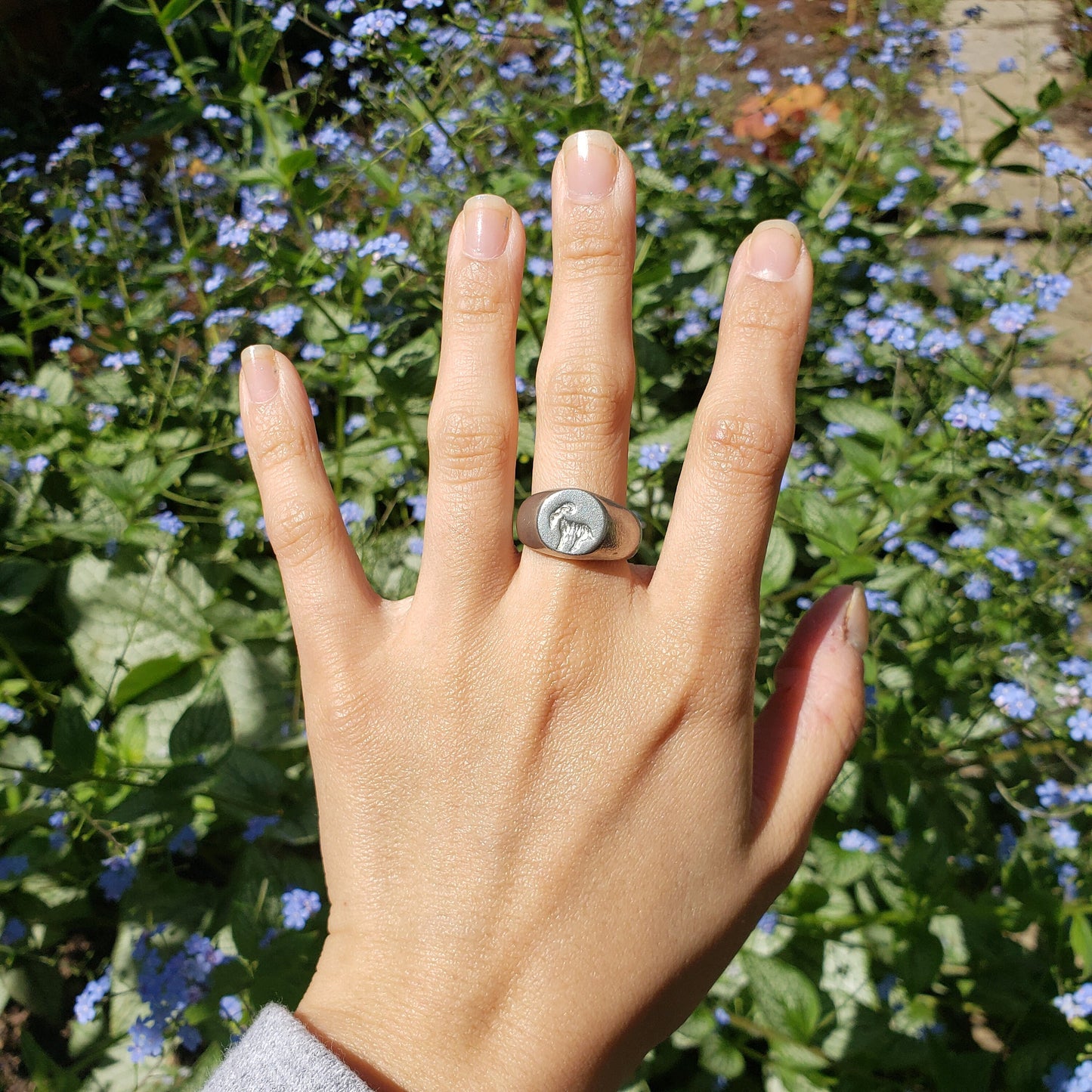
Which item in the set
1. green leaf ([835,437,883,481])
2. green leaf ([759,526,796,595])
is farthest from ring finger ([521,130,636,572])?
green leaf ([835,437,883,481])

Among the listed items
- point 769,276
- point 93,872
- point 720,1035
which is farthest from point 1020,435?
point 93,872

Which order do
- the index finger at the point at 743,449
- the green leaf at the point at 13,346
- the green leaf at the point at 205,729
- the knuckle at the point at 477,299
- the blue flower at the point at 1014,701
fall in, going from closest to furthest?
the index finger at the point at 743,449, the knuckle at the point at 477,299, the green leaf at the point at 205,729, the blue flower at the point at 1014,701, the green leaf at the point at 13,346

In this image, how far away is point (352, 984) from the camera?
133cm

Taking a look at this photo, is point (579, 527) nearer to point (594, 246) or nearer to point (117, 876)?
point (594, 246)

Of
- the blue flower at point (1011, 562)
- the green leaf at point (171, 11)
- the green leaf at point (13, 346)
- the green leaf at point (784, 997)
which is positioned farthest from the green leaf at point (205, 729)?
the blue flower at point (1011, 562)

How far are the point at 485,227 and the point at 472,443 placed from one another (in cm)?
40

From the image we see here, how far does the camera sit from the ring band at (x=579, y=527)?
1.41 meters

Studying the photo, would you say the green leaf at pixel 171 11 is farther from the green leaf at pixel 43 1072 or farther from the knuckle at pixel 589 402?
the green leaf at pixel 43 1072

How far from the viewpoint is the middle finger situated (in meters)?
1.49

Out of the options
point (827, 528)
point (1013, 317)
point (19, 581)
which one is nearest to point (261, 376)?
point (827, 528)

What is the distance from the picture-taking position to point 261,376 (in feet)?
5.26

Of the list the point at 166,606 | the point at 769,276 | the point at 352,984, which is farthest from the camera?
the point at 166,606

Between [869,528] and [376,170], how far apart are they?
5.88 ft

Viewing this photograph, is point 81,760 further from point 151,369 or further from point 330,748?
point 151,369
